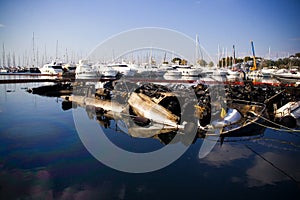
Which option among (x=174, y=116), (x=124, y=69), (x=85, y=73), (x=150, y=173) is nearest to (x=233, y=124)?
(x=174, y=116)

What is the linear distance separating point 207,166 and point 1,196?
6.25 m

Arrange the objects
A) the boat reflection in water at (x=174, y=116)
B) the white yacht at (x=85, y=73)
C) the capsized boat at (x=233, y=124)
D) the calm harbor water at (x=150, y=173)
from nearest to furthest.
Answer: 1. the calm harbor water at (x=150, y=173)
2. the capsized boat at (x=233, y=124)
3. the boat reflection in water at (x=174, y=116)
4. the white yacht at (x=85, y=73)

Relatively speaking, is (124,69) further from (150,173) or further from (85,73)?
(150,173)

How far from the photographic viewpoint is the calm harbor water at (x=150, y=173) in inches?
253

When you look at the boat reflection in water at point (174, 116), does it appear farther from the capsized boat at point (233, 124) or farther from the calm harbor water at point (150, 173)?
the calm harbor water at point (150, 173)

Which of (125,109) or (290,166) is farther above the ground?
(125,109)

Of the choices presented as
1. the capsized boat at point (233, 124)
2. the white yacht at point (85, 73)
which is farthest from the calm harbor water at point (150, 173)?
the white yacht at point (85, 73)

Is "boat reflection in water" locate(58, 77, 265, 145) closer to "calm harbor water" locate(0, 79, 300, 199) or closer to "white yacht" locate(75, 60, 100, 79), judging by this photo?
"calm harbor water" locate(0, 79, 300, 199)

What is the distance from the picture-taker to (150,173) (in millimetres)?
7727

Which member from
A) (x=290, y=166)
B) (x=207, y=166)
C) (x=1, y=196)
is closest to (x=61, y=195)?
(x=1, y=196)

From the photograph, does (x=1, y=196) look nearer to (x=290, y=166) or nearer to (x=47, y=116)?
(x=290, y=166)

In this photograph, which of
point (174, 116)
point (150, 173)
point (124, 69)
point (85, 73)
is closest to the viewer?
point (150, 173)

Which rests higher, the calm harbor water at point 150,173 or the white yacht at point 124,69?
the white yacht at point 124,69

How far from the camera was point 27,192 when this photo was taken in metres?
6.25
